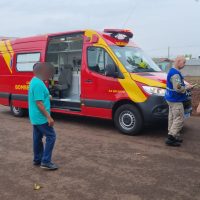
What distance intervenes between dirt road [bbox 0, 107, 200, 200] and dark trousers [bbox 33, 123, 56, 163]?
0.68ft

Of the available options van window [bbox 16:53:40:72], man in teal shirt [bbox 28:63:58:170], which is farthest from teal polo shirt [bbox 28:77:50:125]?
van window [bbox 16:53:40:72]

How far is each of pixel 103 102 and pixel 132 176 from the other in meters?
3.25

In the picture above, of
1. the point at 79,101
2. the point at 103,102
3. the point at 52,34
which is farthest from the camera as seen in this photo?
the point at 52,34

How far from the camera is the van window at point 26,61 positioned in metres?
9.95

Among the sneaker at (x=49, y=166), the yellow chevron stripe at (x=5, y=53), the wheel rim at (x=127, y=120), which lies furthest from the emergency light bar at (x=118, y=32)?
the sneaker at (x=49, y=166)

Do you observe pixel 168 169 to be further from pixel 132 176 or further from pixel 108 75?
pixel 108 75

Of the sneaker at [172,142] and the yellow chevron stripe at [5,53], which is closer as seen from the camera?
the sneaker at [172,142]

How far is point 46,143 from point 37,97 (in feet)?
2.56

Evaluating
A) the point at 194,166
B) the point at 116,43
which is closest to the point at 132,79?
the point at 116,43

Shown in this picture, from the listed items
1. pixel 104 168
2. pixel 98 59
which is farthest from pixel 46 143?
pixel 98 59

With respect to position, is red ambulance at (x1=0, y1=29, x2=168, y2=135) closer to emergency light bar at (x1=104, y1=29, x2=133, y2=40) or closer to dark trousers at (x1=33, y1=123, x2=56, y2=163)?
emergency light bar at (x1=104, y1=29, x2=133, y2=40)

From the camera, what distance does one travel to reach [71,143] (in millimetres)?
7223

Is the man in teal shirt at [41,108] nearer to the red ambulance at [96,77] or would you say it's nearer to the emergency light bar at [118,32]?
the red ambulance at [96,77]

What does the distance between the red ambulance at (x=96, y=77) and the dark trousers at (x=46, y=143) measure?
8.74 feet
